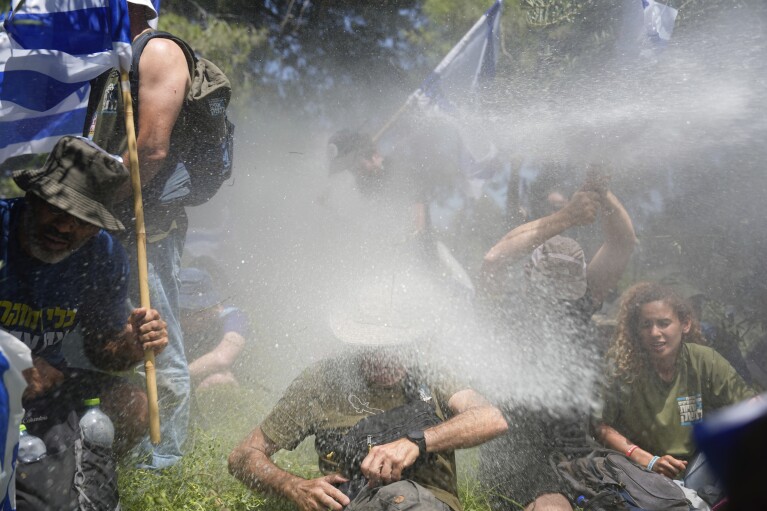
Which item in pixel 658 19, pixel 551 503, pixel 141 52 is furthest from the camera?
pixel 658 19

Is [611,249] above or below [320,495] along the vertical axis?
above

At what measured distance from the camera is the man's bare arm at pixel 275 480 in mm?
2730

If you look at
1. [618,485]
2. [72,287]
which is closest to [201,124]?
[72,287]

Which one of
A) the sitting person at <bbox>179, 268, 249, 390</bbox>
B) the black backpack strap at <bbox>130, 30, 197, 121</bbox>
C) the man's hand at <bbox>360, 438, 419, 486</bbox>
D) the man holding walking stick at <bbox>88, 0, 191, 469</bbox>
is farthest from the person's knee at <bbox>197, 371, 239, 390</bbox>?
the man's hand at <bbox>360, 438, 419, 486</bbox>

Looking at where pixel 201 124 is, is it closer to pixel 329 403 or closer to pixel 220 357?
pixel 329 403

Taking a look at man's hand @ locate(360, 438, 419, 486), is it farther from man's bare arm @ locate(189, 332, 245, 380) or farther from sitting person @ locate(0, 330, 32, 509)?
man's bare arm @ locate(189, 332, 245, 380)

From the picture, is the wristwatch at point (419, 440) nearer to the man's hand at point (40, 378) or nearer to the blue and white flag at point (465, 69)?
the man's hand at point (40, 378)

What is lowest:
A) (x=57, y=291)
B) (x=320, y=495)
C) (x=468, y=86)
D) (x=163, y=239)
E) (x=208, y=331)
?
(x=208, y=331)

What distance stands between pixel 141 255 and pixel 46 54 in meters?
1.16

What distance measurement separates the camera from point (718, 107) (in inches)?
228

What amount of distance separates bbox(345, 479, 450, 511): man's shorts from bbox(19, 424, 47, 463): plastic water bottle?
1245 millimetres

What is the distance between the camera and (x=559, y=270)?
13.8 ft

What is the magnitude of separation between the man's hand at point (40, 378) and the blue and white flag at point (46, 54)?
3.72 feet

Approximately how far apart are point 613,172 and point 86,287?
15.5ft
